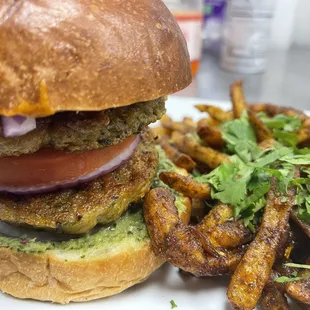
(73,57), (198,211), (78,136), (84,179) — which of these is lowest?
(198,211)

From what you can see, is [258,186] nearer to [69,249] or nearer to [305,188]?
[305,188]

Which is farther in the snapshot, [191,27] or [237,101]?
[191,27]

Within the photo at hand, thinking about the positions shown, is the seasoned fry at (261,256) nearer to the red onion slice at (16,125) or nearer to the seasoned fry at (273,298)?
the seasoned fry at (273,298)

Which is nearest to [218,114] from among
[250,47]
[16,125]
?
[16,125]

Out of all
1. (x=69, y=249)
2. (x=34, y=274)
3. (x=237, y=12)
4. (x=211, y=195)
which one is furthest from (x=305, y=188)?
(x=237, y=12)

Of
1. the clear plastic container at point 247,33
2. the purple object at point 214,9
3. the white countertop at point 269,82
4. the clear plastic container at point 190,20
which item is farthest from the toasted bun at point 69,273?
the purple object at point 214,9

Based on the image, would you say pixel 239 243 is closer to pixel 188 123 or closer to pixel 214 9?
pixel 188 123

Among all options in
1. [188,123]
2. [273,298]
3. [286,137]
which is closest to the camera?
[273,298]
